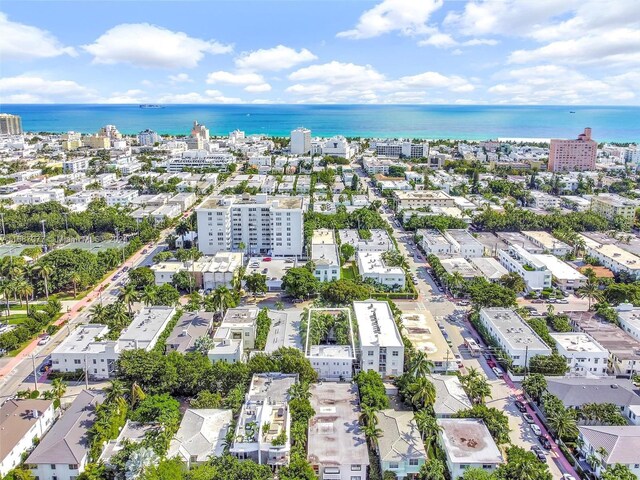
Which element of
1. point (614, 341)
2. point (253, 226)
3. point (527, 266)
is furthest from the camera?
point (253, 226)

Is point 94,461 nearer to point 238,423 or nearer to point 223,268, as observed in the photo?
point 238,423

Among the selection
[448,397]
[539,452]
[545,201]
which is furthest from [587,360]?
[545,201]

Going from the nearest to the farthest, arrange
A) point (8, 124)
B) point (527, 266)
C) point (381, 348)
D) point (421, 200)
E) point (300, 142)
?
point (381, 348), point (527, 266), point (421, 200), point (300, 142), point (8, 124)

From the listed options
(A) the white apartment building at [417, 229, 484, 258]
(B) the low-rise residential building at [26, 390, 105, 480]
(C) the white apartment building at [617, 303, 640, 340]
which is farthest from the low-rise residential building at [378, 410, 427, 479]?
(A) the white apartment building at [417, 229, 484, 258]

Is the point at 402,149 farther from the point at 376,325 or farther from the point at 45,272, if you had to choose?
the point at 376,325

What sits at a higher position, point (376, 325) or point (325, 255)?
point (325, 255)

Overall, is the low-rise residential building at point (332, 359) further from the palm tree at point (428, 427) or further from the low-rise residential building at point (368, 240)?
the low-rise residential building at point (368, 240)
